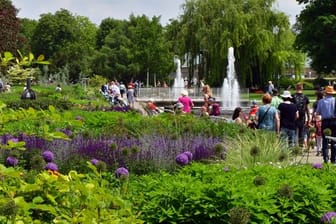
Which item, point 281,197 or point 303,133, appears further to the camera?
point 303,133

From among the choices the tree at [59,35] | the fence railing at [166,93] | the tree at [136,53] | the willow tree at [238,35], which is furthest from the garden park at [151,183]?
the tree at [59,35]

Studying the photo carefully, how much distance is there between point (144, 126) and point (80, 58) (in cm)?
8270

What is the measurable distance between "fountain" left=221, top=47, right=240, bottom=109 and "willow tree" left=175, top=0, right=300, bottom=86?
0.37 m

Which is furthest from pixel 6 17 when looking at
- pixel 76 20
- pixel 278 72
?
pixel 76 20

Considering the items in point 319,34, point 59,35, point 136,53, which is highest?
point 59,35

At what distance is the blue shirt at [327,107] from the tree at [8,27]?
5041 cm

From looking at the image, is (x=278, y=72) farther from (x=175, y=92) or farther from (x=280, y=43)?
(x=175, y=92)

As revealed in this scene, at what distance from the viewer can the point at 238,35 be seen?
48656 millimetres

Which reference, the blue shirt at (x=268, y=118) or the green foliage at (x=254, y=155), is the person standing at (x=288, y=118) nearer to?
the blue shirt at (x=268, y=118)

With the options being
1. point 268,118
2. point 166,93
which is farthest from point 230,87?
point 268,118

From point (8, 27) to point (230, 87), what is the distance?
91.8 ft

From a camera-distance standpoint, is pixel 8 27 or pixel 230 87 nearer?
pixel 230 87

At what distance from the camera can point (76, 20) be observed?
113 meters

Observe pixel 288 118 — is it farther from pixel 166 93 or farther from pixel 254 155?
pixel 166 93
